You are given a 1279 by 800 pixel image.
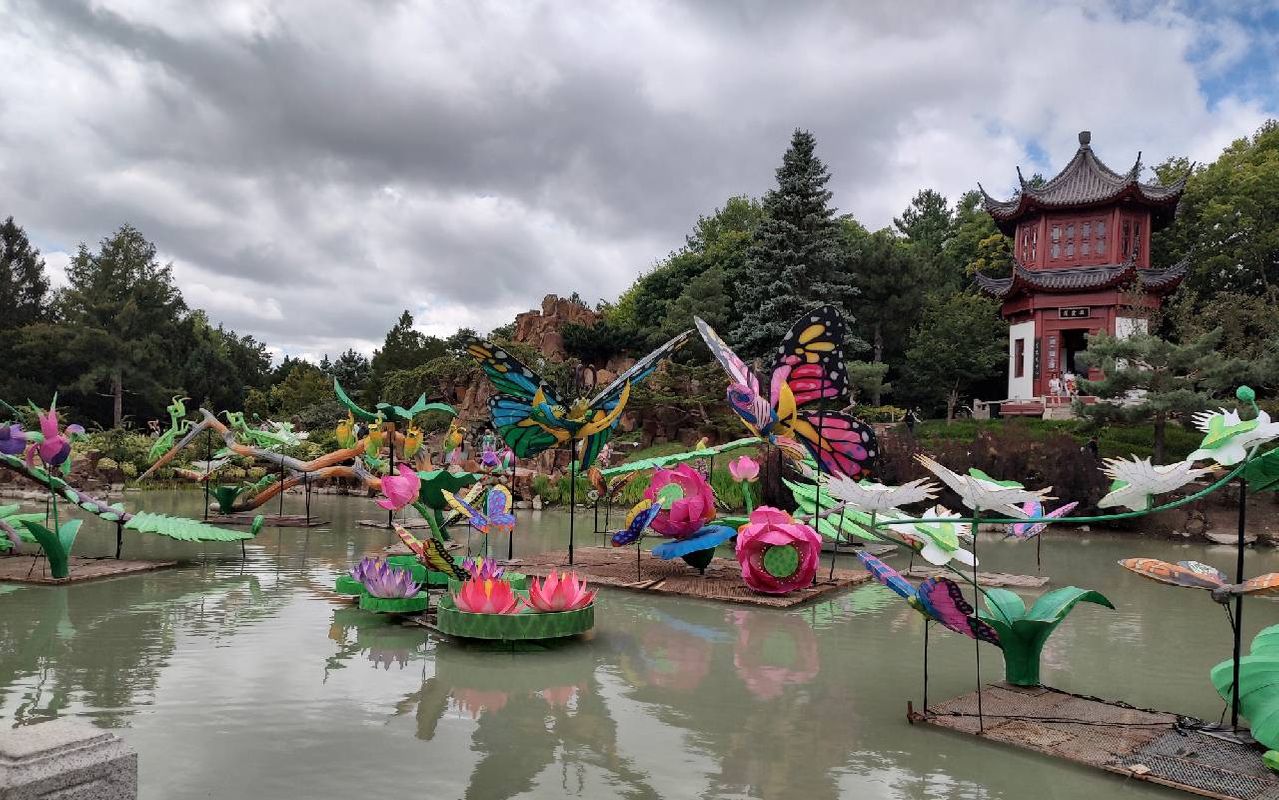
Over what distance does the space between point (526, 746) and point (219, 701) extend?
2113mm

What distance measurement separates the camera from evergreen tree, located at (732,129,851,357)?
2722 centimetres

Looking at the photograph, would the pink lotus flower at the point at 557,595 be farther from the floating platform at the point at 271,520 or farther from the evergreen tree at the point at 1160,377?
the evergreen tree at the point at 1160,377

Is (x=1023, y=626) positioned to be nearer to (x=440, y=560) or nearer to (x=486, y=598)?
(x=486, y=598)

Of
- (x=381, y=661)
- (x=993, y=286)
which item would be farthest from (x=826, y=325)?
(x=993, y=286)

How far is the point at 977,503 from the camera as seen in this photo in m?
5.24

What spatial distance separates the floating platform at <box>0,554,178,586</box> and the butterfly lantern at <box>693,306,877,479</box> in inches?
288

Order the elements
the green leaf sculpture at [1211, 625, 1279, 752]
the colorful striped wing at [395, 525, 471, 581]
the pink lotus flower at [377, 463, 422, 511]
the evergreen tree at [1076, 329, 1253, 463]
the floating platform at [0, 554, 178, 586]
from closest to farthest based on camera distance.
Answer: the green leaf sculpture at [1211, 625, 1279, 752] < the colorful striped wing at [395, 525, 471, 581] < the pink lotus flower at [377, 463, 422, 511] < the floating platform at [0, 554, 178, 586] < the evergreen tree at [1076, 329, 1253, 463]

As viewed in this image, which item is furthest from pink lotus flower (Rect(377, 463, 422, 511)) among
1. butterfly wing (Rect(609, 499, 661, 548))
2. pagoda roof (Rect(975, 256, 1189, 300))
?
pagoda roof (Rect(975, 256, 1189, 300))

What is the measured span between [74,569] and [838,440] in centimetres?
893

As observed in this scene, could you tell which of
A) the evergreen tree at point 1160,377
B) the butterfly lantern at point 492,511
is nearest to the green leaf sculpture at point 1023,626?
the butterfly lantern at point 492,511

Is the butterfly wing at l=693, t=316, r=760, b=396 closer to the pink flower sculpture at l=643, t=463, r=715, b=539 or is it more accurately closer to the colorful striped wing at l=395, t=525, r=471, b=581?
the pink flower sculpture at l=643, t=463, r=715, b=539

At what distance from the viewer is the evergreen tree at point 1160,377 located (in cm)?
1728

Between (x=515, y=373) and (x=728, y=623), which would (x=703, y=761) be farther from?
(x=515, y=373)

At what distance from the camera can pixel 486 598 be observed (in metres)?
7.07
